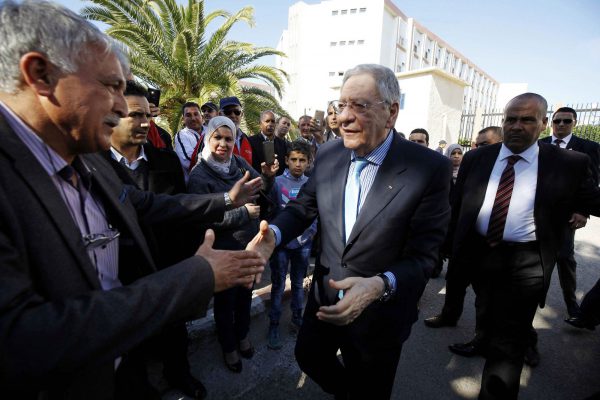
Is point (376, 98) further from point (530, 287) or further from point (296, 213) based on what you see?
point (530, 287)

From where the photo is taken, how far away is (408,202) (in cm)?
179

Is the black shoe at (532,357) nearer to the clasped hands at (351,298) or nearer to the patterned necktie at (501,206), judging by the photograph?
the patterned necktie at (501,206)

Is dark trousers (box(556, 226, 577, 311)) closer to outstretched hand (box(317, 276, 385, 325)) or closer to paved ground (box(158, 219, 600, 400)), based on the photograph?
paved ground (box(158, 219, 600, 400))

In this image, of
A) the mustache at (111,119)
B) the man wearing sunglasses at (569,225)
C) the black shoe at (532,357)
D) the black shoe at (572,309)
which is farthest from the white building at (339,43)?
the mustache at (111,119)

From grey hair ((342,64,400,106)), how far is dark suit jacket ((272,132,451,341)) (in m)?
0.28

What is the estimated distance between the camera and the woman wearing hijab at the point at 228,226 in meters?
2.71

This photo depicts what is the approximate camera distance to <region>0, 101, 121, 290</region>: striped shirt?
102cm

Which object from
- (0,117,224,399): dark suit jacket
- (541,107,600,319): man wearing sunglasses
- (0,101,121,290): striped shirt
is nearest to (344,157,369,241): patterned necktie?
(0,117,224,399): dark suit jacket

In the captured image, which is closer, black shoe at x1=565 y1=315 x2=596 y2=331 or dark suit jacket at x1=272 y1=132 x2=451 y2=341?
dark suit jacket at x1=272 y1=132 x2=451 y2=341

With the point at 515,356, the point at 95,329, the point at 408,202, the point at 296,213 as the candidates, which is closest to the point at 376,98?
the point at 408,202

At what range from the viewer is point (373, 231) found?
1.81 m

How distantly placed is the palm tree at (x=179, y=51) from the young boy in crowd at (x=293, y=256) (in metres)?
7.20

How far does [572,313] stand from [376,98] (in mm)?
4097

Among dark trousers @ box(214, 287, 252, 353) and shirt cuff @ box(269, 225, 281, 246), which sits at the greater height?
shirt cuff @ box(269, 225, 281, 246)
